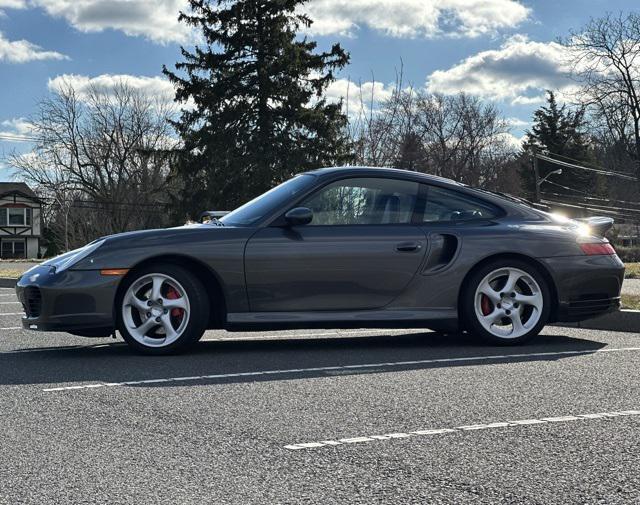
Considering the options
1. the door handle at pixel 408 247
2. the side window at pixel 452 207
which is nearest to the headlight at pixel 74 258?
the door handle at pixel 408 247

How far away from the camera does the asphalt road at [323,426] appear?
10.3ft

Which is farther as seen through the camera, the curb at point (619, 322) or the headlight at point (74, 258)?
the curb at point (619, 322)

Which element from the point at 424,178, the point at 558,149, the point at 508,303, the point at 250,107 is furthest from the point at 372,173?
the point at 558,149

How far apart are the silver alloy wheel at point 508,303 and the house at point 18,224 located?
84.1m

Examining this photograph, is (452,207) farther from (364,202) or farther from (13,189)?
(13,189)

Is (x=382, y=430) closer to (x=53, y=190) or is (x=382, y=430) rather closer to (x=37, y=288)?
(x=37, y=288)

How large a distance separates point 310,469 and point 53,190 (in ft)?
200

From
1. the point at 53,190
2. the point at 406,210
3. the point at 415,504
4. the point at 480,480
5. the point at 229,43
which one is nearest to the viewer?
the point at 415,504

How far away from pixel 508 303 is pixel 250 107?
31.5m

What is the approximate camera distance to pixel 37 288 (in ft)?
22.5

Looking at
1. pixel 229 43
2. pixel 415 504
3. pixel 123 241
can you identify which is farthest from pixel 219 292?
pixel 229 43

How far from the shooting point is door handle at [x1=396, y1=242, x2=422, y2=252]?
7.12 metres

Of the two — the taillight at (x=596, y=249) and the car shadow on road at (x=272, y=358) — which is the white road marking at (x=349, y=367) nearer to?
the car shadow on road at (x=272, y=358)

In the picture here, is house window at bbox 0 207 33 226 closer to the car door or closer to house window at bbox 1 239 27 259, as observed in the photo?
house window at bbox 1 239 27 259
